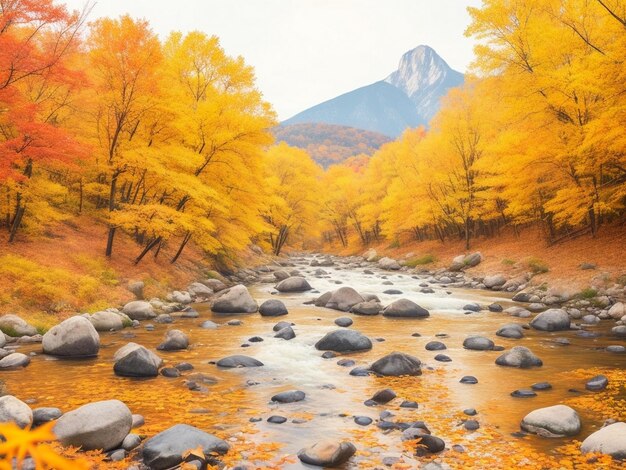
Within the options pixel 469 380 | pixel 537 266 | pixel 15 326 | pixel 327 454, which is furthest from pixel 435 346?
pixel 537 266

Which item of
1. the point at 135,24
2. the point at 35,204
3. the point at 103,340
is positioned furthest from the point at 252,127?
the point at 103,340

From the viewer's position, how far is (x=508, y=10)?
1046 inches

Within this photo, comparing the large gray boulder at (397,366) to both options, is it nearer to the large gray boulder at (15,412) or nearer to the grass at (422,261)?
the large gray boulder at (15,412)

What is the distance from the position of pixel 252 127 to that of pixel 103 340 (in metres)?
14.7

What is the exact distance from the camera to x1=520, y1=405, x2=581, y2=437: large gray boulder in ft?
24.0

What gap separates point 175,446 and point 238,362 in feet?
16.7

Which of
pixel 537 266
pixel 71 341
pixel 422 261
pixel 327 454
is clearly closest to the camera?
pixel 327 454

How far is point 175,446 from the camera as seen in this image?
6531mm

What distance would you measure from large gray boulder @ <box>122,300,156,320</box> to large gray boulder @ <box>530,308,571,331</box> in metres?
13.5

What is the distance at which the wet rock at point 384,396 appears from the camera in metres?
8.95

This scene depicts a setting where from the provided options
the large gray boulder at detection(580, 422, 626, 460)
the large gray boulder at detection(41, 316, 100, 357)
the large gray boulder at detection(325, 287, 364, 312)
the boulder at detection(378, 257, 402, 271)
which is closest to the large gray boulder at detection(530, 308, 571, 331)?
the large gray boulder at detection(325, 287, 364, 312)

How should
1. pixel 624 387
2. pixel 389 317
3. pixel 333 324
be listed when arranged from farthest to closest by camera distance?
1. pixel 389 317
2. pixel 333 324
3. pixel 624 387

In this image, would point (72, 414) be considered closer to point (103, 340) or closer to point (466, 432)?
point (466, 432)

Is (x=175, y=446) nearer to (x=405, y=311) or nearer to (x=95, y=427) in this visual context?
(x=95, y=427)
